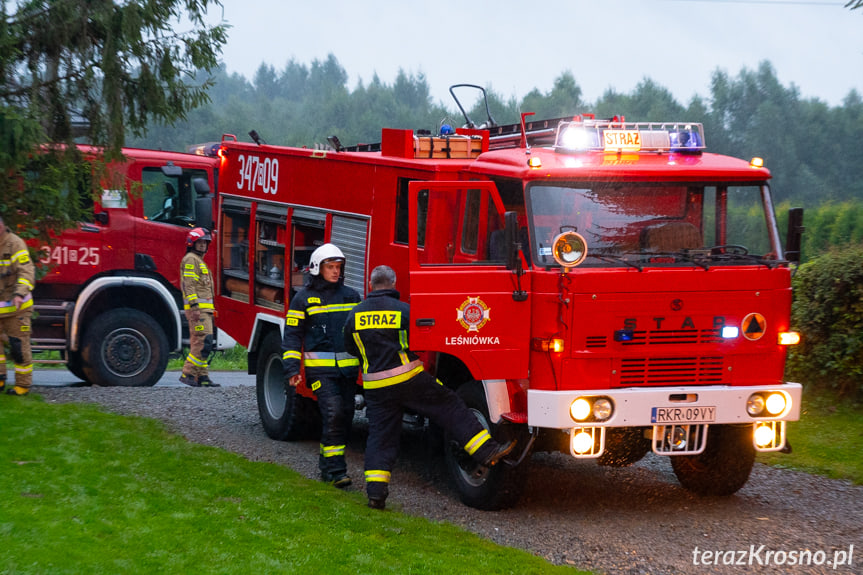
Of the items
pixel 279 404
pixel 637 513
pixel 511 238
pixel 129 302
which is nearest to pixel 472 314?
pixel 511 238

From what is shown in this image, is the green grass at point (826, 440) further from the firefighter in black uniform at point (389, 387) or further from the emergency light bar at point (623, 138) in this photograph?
the firefighter in black uniform at point (389, 387)

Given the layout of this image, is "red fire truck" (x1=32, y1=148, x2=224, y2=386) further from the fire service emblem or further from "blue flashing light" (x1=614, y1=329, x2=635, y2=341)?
"blue flashing light" (x1=614, y1=329, x2=635, y2=341)

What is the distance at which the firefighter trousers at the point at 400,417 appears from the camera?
716 centimetres

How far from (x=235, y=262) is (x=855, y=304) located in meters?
6.36

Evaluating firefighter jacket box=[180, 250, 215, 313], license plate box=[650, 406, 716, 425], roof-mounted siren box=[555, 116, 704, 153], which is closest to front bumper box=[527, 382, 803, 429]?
license plate box=[650, 406, 716, 425]

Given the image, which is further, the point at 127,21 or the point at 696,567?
the point at 127,21

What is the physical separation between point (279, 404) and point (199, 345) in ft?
12.3

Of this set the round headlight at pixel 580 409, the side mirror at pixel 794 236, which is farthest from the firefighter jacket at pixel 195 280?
the side mirror at pixel 794 236

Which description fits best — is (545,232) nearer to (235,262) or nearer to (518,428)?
(518,428)

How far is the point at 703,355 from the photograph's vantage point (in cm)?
691

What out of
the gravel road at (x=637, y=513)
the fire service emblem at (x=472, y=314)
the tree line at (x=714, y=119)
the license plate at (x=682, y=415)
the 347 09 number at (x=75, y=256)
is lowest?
the gravel road at (x=637, y=513)

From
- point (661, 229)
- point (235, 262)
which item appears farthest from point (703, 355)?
point (235, 262)

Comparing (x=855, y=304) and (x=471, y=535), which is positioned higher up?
(x=855, y=304)

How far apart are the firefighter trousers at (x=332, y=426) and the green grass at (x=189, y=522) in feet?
0.83
